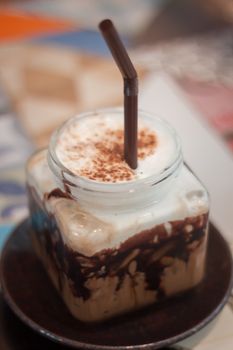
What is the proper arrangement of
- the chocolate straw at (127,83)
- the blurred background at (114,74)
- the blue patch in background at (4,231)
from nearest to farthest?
the chocolate straw at (127,83), the blue patch in background at (4,231), the blurred background at (114,74)

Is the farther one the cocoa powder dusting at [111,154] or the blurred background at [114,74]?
the blurred background at [114,74]

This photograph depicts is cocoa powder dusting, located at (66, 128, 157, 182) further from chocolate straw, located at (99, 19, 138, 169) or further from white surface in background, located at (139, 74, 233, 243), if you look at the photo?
white surface in background, located at (139, 74, 233, 243)

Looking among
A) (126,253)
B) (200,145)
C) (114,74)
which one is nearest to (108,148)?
(126,253)

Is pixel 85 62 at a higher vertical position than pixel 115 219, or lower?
lower

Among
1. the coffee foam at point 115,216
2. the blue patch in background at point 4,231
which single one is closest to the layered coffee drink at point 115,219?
the coffee foam at point 115,216

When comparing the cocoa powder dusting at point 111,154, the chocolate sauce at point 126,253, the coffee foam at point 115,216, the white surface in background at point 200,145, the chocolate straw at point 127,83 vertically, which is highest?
the chocolate straw at point 127,83

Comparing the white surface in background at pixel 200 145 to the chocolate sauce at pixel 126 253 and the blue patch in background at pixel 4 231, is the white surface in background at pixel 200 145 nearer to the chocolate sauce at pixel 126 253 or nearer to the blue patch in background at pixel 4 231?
the chocolate sauce at pixel 126 253

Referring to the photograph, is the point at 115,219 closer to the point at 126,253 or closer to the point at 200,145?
the point at 126,253
